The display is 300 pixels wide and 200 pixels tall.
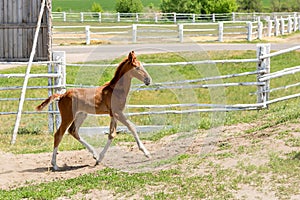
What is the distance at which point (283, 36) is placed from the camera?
33031 mm

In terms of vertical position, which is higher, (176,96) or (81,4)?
(81,4)

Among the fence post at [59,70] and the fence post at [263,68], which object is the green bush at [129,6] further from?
the fence post at [59,70]

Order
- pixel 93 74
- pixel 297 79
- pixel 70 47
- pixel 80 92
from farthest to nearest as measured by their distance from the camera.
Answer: pixel 70 47 < pixel 297 79 < pixel 93 74 < pixel 80 92

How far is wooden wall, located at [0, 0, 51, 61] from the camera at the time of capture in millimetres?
14430

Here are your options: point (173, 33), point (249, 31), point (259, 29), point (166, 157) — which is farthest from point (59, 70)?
point (173, 33)

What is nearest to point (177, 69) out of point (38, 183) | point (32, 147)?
point (32, 147)

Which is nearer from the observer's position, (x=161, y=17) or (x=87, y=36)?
(x=87, y=36)

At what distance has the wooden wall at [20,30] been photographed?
14430 mm

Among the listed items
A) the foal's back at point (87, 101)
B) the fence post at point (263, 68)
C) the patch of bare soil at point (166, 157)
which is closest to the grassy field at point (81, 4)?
the fence post at point (263, 68)

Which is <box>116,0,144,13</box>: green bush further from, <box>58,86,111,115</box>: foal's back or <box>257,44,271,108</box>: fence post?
<box>58,86,111,115</box>: foal's back

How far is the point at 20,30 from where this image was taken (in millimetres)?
14789

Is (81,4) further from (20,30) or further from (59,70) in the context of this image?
(59,70)

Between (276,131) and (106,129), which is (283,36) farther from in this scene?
(276,131)

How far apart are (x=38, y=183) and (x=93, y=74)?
18.1ft
